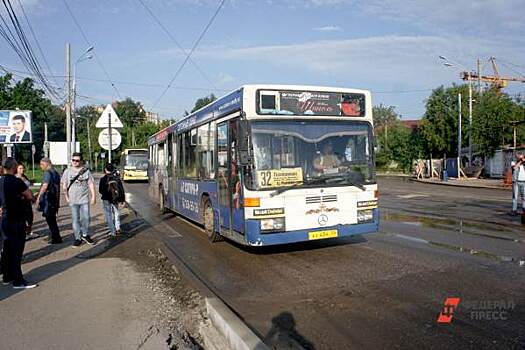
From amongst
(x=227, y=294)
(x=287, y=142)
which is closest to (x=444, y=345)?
(x=227, y=294)

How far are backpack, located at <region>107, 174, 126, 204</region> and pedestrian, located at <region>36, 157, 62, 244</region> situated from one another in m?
1.16

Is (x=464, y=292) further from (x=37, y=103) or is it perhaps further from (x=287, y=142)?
(x=37, y=103)

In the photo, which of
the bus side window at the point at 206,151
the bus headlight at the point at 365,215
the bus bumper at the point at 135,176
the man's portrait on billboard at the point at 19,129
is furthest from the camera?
the bus bumper at the point at 135,176

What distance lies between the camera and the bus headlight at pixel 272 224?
324 inches

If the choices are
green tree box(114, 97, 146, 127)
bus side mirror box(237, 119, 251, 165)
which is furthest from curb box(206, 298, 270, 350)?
green tree box(114, 97, 146, 127)

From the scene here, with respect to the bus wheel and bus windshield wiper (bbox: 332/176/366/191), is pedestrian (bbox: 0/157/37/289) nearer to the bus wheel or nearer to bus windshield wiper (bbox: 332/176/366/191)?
the bus wheel

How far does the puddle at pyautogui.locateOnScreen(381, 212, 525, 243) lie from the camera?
11.2 meters

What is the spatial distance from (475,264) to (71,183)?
7880 mm

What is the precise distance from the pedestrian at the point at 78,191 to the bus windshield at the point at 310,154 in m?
4.12

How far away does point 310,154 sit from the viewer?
8.54 metres

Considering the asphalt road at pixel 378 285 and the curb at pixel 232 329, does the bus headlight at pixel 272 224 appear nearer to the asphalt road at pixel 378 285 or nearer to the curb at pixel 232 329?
the asphalt road at pixel 378 285

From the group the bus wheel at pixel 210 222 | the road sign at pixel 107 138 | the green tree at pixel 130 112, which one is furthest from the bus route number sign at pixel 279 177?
the green tree at pixel 130 112

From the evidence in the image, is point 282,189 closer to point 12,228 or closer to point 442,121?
point 12,228

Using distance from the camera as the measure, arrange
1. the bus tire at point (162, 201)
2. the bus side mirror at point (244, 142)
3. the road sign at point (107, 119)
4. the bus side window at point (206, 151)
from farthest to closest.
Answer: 1. the bus tire at point (162, 201)
2. the road sign at point (107, 119)
3. the bus side window at point (206, 151)
4. the bus side mirror at point (244, 142)
